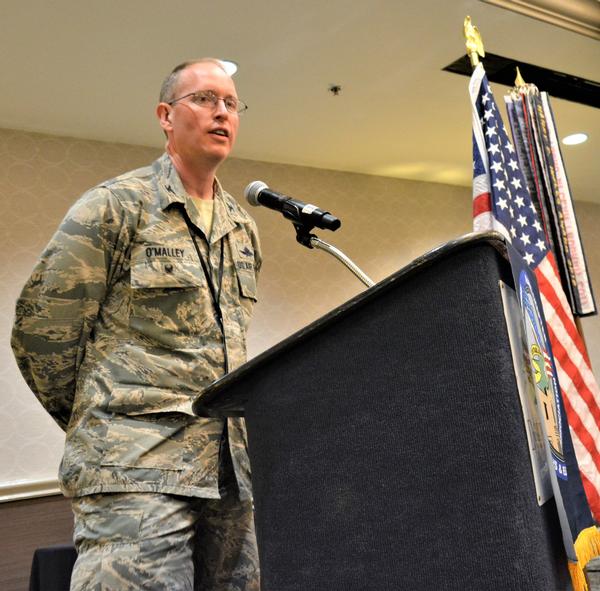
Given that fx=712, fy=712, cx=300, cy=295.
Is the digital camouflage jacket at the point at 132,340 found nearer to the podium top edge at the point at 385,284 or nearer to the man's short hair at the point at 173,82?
the man's short hair at the point at 173,82

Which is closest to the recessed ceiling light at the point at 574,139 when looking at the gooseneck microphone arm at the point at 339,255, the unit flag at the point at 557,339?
the unit flag at the point at 557,339

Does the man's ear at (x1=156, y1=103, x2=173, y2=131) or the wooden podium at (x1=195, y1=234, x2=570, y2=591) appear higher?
the man's ear at (x1=156, y1=103, x2=173, y2=131)

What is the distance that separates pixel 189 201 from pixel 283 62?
2644 millimetres

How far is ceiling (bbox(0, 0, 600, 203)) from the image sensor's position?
3.35 metres

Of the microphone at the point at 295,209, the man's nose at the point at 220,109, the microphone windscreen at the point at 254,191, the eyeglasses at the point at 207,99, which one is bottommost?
the microphone at the point at 295,209

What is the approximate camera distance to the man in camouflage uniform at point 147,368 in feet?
3.78

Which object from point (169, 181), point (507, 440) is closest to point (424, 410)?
point (507, 440)

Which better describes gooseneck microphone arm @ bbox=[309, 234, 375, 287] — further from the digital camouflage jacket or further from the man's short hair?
the man's short hair

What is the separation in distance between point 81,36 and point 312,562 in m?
3.20

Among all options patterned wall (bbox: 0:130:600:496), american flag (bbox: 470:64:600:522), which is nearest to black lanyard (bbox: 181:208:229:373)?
american flag (bbox: 470:64:600:522)

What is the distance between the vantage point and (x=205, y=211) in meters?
1.47

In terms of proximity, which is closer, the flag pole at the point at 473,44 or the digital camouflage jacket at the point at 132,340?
the digital camouflage jacket at the point at 132,340

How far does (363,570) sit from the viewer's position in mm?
745

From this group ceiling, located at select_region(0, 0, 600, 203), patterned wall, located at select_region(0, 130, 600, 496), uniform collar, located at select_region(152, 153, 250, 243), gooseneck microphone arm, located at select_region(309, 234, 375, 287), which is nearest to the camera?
gooseneck microphone arm, located at select_region(309, 234, 375, 287)
